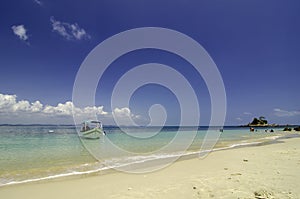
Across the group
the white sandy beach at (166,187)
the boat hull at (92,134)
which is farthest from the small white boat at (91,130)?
the white sandy beach at (166,187)

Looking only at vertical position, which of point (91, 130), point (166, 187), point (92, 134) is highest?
point (91, 130)

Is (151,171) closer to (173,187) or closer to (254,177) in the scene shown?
(173,187)

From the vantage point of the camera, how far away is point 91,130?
3394 cm

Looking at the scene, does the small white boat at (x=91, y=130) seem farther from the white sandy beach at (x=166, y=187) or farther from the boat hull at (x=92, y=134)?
the white sandy beach at (x=166, y=187)

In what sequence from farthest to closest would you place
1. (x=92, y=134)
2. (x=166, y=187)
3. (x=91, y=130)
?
(x=92, y=134) < (x=91, y=130) < (x=166, y=187)

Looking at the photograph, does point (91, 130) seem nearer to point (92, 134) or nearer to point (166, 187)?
point (92, 134)

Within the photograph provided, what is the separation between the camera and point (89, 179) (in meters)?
6.99

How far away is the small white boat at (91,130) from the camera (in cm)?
3403

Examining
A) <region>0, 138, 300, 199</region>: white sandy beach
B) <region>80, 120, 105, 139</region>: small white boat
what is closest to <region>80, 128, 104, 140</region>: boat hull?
<region>80, 120, 105, 139</region>: small white boat

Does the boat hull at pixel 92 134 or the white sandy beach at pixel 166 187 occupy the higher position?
the boat hull at pixel 92 134

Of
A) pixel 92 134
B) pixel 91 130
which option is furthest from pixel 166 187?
pixel 92 134

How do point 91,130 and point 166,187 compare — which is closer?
point 166,187

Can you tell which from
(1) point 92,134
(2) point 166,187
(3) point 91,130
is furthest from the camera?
(1) point 92,134

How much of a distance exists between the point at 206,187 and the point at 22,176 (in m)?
6.56
